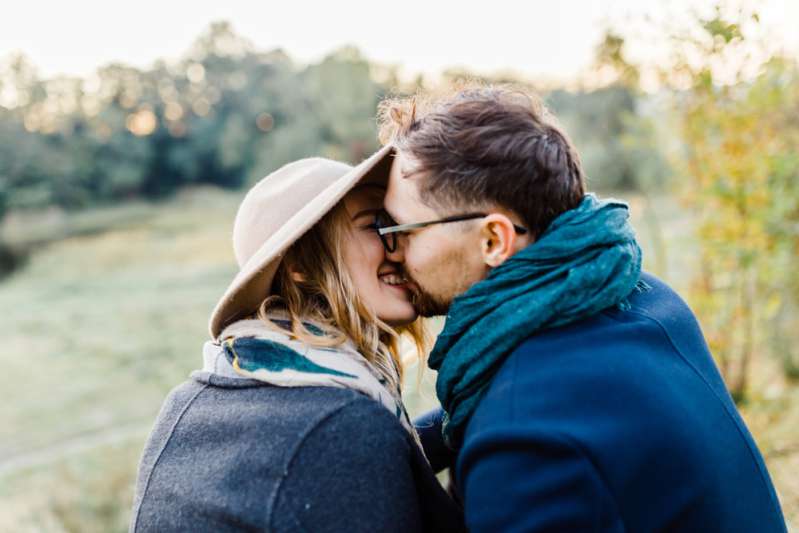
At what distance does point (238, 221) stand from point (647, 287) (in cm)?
134

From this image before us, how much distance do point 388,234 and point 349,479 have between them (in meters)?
0.81

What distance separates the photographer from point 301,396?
167 centimetres

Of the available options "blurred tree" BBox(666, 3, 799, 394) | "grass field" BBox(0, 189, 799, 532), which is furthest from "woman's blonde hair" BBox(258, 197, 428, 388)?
"blurred tree" BBox(666, 3, 799, 394)

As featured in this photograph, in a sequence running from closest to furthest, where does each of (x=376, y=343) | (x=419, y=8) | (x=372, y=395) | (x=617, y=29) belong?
1. (x=372, y=395)
2. (x=376, y=343)
3. (x=617, y=29)
4. (x=419, y=8)

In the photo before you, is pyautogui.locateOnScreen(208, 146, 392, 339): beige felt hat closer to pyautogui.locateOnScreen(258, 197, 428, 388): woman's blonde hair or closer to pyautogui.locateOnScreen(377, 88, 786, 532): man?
pyautogui.locateOnScreen(258, 197, 428, 388): woman's blonde hair

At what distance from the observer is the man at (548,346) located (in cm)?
137

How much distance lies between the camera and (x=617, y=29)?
4.62 meters

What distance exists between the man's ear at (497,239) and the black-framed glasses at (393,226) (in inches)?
1.7

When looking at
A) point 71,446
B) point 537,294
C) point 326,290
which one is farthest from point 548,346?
point 71,446

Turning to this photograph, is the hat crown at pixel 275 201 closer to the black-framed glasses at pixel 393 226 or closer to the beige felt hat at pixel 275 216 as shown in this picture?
the beige felt hat at pixel 275 216

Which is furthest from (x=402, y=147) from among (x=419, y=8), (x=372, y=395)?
(x=419, y=8)

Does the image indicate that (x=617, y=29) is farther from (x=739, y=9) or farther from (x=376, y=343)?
(x=376, y=343)

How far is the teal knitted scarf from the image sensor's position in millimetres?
1567

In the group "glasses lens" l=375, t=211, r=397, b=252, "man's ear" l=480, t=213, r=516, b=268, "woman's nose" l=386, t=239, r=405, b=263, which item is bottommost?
"woman's nose" l=386, t=239, r=405, b=263
